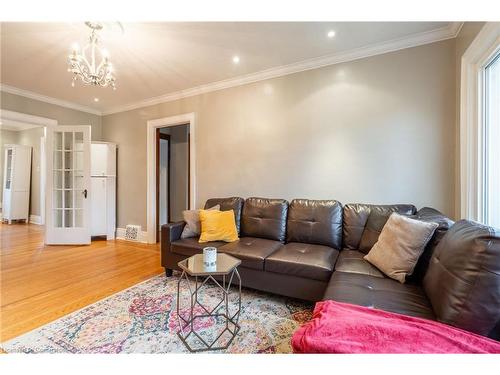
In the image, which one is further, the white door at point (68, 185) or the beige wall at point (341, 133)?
the white door at point (68, 185)

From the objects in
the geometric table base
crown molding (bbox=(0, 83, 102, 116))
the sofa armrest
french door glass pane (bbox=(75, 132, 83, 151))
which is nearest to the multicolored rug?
the geometric table base

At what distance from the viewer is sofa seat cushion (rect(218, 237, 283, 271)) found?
217 centimetres

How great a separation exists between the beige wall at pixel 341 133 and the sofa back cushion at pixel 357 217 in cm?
22

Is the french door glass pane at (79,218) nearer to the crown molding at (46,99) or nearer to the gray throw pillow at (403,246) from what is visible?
the crown molding at (46,99)

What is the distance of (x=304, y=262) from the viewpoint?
6.54ft

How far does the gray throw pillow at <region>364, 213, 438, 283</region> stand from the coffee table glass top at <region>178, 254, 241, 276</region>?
1.11 m

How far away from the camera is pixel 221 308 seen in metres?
2.02

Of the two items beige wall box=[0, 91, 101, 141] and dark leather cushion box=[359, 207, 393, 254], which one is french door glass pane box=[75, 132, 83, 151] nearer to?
beige wall box=[0, 91, 101, 141]

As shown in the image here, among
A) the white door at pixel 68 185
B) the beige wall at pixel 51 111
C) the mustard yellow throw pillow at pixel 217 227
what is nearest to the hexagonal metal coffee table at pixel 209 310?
the mustard yellow throw pillow at pixel 217 227

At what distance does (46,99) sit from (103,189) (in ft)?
5.77

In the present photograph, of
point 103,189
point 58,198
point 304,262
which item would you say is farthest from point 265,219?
point 58,198

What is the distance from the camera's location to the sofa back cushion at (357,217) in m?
2.29
